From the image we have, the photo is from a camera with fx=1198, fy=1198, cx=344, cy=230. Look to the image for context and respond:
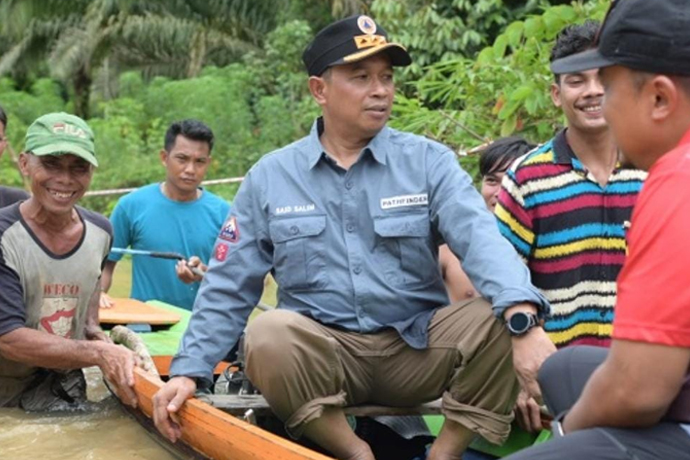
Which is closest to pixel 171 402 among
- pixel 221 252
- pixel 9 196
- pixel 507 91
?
pixel 221 252

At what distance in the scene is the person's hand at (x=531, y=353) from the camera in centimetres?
305

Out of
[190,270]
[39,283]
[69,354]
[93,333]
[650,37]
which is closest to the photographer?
[650,37]

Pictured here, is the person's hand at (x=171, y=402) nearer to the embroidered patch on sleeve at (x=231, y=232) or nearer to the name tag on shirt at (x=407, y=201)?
the embroidered patch on sleeve at (x=231, y=232)

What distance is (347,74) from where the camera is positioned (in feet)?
→ 12.7

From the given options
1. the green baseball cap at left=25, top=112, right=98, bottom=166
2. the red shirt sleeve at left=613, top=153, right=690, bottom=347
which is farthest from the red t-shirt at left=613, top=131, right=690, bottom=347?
the green baseball cap at left=25, top=112, right=98, bottom=166

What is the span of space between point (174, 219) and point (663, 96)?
4.78m

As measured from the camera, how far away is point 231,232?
3.87 m

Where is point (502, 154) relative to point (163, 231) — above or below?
above

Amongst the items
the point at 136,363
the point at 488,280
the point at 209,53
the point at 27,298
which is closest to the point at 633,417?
the point at 488,280

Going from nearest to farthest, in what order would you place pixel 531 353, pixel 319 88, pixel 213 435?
pixel 531 353
pixel 213 435
pixel 319 88

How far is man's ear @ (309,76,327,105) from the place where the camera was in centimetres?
395

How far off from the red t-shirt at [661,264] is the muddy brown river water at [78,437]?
2637 millimetres

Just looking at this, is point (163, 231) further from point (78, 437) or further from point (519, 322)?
point (519, 322)

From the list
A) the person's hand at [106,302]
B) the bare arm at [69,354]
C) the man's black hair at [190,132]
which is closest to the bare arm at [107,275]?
the person's hand at [106,302]
